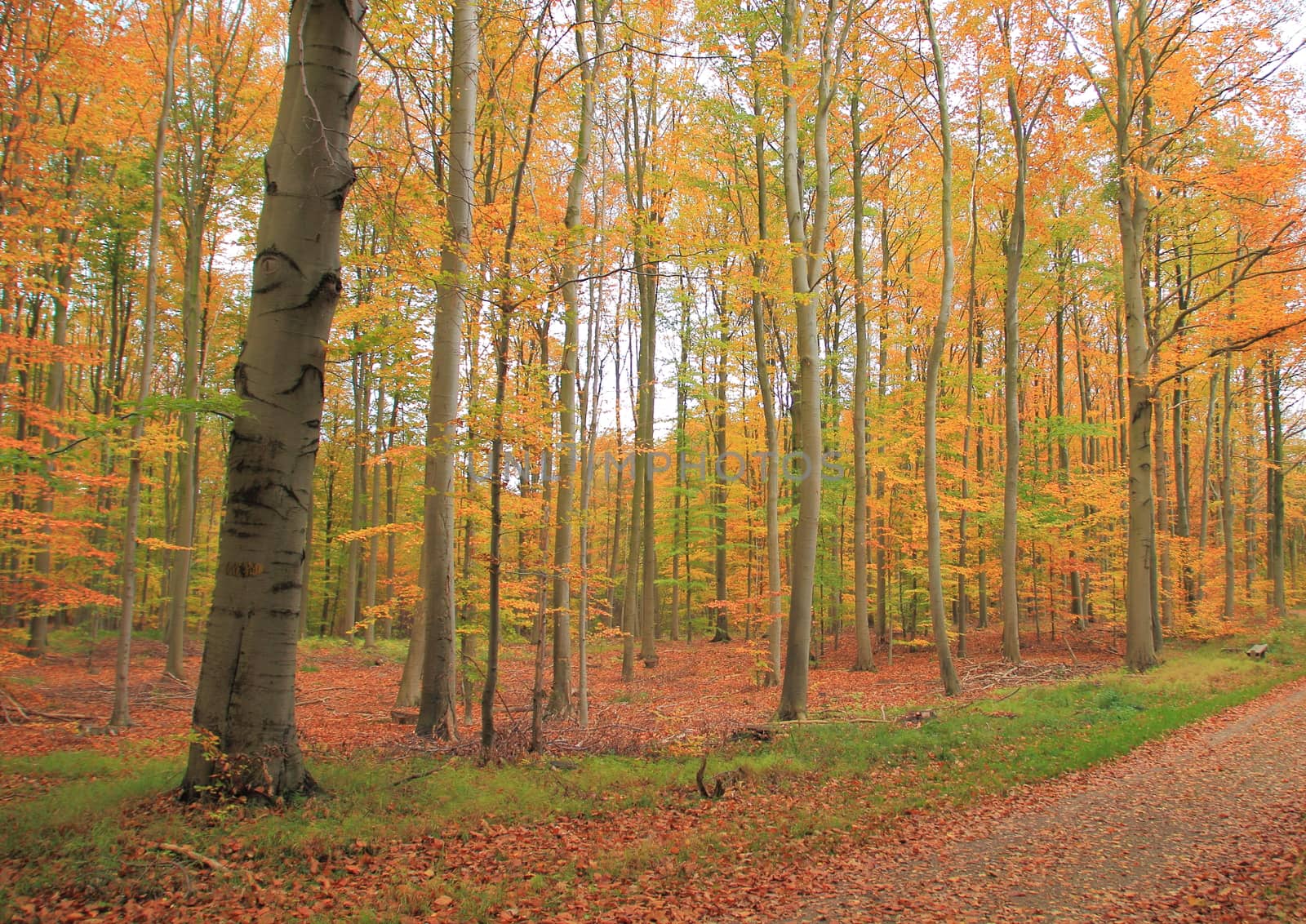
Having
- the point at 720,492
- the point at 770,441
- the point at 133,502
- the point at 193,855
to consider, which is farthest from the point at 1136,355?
the point at 133,502

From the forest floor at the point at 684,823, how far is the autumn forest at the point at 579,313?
715 millimetres

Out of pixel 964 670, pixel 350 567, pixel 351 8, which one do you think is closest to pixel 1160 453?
pixel 964 670

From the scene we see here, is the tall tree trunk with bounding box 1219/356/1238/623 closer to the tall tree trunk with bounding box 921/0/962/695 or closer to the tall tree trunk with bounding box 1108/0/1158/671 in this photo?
the tall tree trunk with bounding box 1108/0/1158/671

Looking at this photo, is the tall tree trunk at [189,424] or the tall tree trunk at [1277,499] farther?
the tall tree trunk at [1277,499]

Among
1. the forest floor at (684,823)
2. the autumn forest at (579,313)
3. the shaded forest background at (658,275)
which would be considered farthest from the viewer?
the shaded forest background at (658,275)

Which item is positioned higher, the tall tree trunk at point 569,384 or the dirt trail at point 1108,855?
the tall tree trunk at point 569,384

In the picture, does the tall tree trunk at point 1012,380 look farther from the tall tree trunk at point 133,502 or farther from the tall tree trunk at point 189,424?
the tall tree trunk at point 189,424

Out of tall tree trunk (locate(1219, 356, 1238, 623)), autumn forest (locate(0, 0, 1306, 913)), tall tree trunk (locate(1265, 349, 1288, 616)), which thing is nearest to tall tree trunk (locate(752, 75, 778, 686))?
autumn forest (locate(0, 0, 1306, 913))

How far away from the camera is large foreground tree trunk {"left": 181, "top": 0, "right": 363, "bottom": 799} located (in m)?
4.46

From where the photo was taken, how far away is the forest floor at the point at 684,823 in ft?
12.5

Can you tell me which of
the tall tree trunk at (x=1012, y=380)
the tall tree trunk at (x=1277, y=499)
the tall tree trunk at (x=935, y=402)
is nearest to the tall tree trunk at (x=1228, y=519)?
the tall tree trunk at (x=1277, y=499)

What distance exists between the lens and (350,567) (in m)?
22.2

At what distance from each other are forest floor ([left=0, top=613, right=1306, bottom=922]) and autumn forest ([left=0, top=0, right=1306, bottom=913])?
2.35ft

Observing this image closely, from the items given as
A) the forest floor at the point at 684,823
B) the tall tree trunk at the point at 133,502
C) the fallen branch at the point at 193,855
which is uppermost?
the tall tree trunk at the point at 133,502
